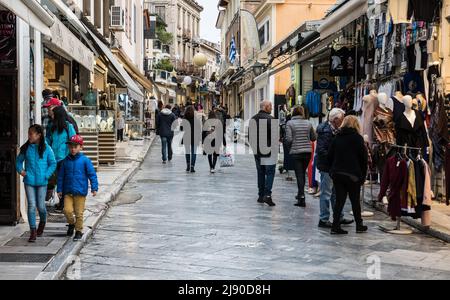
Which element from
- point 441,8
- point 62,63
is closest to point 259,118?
point 441,8

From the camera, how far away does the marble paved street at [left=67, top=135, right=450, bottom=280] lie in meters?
7.10

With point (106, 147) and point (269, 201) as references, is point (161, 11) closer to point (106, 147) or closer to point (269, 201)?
point (106, 147)

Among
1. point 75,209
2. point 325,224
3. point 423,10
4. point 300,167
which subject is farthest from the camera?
point 300,167

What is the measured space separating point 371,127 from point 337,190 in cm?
279

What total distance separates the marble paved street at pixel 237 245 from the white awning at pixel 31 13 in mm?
2698

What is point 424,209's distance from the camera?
9.43 metres

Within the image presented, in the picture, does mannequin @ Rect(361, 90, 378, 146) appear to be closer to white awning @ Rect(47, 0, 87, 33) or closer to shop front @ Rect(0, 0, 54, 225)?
shop front @ Rect(0, 0, 54, 225)

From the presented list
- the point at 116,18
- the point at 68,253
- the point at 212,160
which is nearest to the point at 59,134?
the point at 68,253

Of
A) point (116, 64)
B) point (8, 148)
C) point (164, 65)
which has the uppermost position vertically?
point (164, 65)

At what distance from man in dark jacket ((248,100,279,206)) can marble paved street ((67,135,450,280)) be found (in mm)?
328

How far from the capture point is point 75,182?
854 cm

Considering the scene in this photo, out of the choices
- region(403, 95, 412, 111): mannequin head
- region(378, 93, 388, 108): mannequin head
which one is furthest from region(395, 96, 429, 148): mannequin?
region(378, 93, 388, 108): mannequin head

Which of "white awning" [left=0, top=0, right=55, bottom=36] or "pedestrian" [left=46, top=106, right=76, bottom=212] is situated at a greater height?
"white awning" [left=0, top=0, right=55, bottom=36]

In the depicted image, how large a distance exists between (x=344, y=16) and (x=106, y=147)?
7.25 meters
